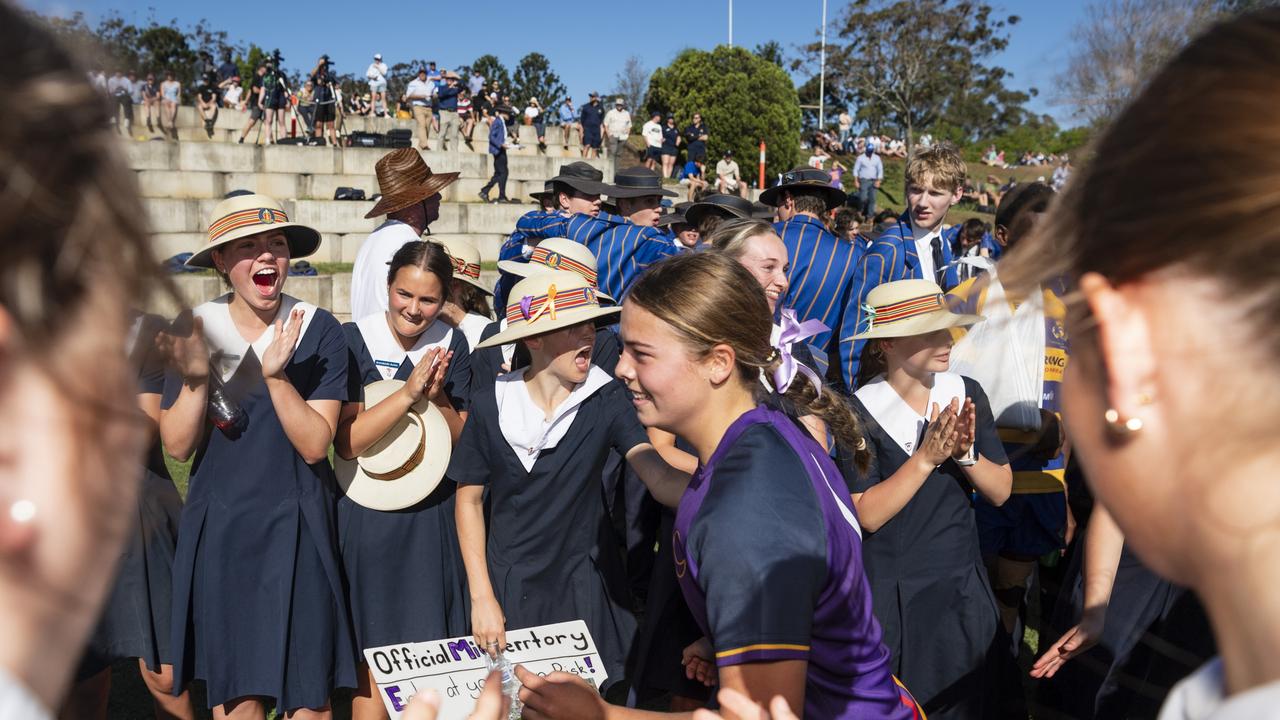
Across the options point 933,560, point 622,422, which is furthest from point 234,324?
point 933,560

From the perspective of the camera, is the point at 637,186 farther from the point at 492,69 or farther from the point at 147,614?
the point at 492,69

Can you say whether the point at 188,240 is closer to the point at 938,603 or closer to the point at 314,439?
the point at 314,439

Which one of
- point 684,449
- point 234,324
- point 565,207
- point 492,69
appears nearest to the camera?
point 234,324

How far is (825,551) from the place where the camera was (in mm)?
1859

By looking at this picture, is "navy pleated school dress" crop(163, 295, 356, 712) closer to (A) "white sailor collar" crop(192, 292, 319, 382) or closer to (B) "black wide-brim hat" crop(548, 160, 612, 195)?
(A) "white sailor collar" crop(192, 292, 319, 382)

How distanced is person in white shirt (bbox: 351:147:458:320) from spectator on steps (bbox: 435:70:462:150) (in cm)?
1666

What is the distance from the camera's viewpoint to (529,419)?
11.4ft

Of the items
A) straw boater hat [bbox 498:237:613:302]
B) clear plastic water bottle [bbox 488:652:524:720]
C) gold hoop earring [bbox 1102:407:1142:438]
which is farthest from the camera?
straw boater hat [bbox 498:237:613:302]

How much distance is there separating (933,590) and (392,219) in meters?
3.86

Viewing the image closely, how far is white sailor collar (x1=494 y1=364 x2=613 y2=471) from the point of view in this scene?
3457mm

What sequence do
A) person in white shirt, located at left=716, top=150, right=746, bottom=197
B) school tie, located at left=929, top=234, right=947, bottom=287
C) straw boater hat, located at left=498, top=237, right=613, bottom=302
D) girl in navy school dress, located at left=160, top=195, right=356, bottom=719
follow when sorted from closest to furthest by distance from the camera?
girl in navy school dress, located at left=160, top=195, right=356, bottom=719 → straw boater hat, located at left=498, top=237, right=613, bottom=302 → school tie, located at left=929, top=234, right=947, bottom=287 → person in white shirt, located at left=716, top=150, right=746, bottom=197

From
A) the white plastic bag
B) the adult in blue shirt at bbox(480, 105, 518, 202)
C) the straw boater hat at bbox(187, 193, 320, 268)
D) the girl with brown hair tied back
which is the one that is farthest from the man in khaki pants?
the girl with brown hair tied back

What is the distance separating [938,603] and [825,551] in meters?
1.70

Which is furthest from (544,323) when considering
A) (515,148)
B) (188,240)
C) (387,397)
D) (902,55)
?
(902,55)
